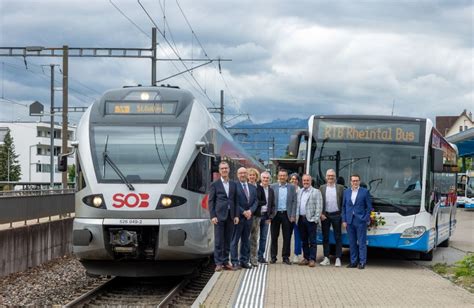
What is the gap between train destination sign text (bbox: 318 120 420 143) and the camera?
14.6 meters

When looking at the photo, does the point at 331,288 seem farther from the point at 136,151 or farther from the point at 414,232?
the point at 136,151

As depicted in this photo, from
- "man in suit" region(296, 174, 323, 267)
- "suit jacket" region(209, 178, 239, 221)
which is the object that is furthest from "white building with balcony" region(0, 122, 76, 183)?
"suit jacket" region(209, 178, 239, 221)

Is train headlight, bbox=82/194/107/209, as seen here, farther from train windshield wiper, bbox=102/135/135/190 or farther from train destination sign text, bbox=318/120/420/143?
train destination sign text, bbox=318/120/420/143

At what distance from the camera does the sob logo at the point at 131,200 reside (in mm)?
11609

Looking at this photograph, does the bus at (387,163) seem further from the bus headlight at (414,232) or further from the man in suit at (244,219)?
the man in suit at (244,219)

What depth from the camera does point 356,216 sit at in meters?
13.7

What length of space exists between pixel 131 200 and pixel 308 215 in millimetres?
3733

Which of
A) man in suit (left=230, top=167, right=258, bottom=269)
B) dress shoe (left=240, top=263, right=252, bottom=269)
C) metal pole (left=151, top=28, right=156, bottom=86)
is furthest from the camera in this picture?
metal pole (left=151, top=28, right=156, bottom=86)

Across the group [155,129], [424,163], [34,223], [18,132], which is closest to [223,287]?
[155,129]

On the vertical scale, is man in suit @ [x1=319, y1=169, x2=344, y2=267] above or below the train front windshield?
below

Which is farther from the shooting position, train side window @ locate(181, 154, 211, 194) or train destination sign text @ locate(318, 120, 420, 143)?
train destination sign text @ locate(318, 120, 420, 143)

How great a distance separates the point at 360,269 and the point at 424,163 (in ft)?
8.17

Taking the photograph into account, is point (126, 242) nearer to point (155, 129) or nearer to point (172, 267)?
point (172, 267)

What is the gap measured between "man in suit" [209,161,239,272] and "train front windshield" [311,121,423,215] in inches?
111
